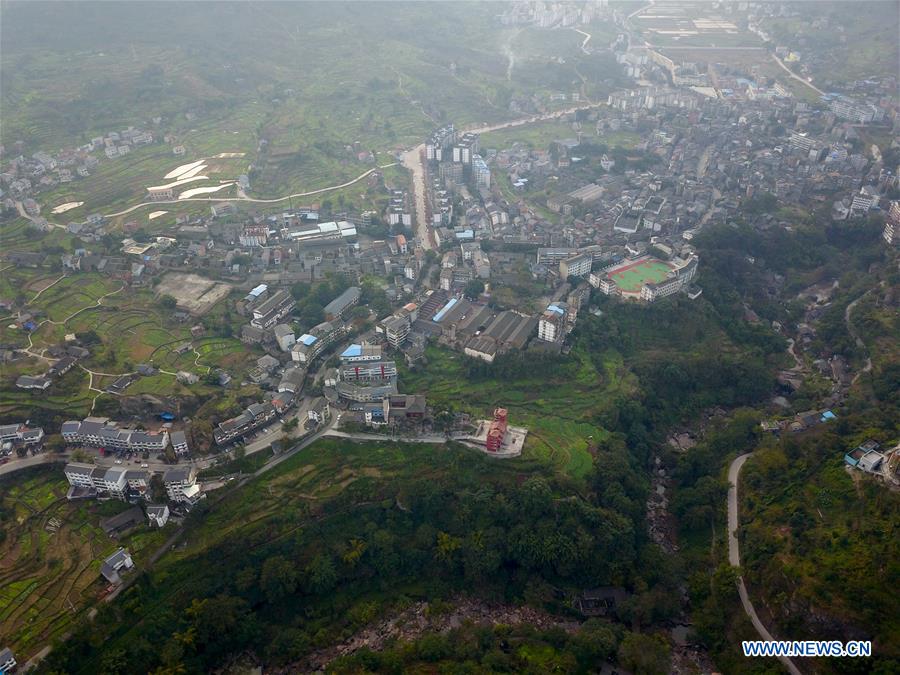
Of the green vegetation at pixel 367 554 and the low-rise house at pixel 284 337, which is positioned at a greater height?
the low-rise house at pixel 284 337

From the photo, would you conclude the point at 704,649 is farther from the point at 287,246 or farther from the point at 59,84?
the point at 59,84

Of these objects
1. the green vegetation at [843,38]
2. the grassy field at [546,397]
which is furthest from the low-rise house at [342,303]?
the green vegetation at [843,38]

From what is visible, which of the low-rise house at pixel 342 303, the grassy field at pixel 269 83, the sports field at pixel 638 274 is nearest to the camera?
the low-rise house at pixel 342 303

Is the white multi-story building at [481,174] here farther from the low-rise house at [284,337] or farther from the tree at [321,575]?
the tree at [321,575]

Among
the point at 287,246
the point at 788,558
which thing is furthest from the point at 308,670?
the point at 287,246

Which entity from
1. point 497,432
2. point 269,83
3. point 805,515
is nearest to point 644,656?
point 805,515

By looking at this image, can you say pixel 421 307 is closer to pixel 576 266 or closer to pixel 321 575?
pixel 576 266

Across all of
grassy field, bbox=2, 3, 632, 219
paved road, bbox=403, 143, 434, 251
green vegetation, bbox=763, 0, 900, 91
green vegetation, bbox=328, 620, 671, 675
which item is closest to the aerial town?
paved road, bbox=403, 143, 434, 251
